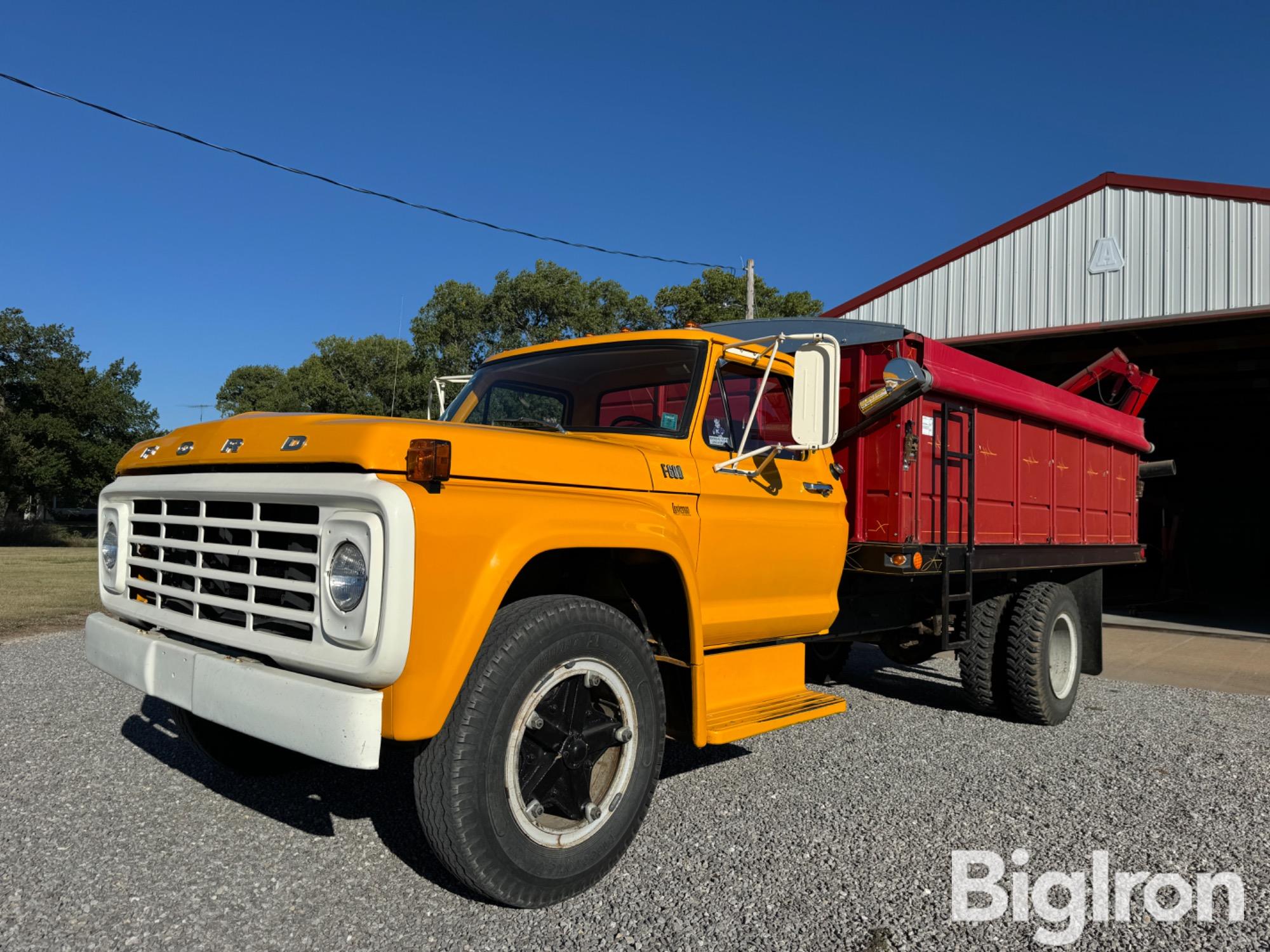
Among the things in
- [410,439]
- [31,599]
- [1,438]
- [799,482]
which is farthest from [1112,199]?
[1,438]

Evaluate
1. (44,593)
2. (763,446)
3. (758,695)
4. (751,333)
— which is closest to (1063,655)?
(751,333)

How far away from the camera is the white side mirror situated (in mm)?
3641

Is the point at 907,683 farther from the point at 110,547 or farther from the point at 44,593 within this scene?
the point at 44,593

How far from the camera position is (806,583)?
14.5 ft

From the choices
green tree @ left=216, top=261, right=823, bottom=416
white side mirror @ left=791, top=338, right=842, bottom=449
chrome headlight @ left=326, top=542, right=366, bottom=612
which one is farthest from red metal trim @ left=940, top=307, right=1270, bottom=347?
green tree @ left=216, top=261, right=823, bottom=416

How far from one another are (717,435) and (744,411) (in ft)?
0.95

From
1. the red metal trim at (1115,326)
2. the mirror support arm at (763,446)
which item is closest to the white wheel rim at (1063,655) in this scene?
the mirror support arm at (763,446)

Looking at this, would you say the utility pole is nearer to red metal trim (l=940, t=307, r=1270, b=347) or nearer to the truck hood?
red metal trim (l=940, t=307, r=1270, b=347)

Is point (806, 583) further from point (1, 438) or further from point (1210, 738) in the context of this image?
point (1, 438)

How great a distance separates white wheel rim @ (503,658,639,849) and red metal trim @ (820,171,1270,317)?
857 cm

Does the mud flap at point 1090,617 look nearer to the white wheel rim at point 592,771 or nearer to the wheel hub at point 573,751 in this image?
the white wheel rim at point 592,771

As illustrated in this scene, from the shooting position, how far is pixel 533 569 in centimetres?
349

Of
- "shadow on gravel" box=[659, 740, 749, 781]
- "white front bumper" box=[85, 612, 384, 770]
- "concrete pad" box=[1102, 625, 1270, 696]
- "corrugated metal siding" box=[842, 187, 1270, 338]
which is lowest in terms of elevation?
"concrete pad" box=[1102, 625, 1270, 696]

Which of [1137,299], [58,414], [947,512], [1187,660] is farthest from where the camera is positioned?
[58,414]
